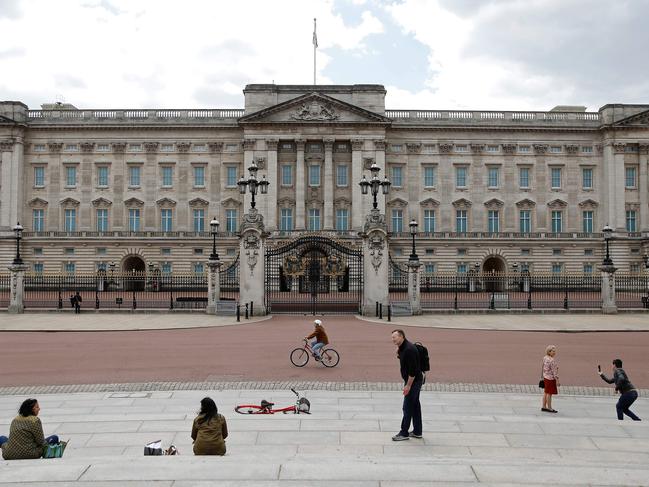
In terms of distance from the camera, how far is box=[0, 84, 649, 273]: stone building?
5934cm

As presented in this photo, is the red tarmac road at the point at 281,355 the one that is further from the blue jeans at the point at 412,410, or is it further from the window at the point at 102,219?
the window at the point at 102,219

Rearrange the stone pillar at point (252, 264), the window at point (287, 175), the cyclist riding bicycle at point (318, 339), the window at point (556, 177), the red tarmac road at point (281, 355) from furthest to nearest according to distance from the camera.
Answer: the window at point (556, 177) → the window at point (287, 175) → the stone pillar at point (252, 264) → the cyclist riding bicycle at point (318, 339) → the red tarmac road at point (281, 355)

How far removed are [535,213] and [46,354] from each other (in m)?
53.4

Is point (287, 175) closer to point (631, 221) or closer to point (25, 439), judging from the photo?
point (631, 221)

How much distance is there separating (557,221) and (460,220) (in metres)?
10.4

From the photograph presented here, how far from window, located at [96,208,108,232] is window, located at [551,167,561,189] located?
48.2 meters

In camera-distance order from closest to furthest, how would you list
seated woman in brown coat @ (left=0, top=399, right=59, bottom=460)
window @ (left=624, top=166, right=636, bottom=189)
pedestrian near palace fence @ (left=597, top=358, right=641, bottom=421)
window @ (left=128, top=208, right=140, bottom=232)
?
seated woman in brown coat @ (left=0, top=399, right=59, bottom=460)
pedestrian near palace fence @ (left=597, top=358, right=641, bottom=421)
window @ (left=624, top=166, right=636, bottom=189)
window @ (left=128, top=208, right=140, bottom=232)

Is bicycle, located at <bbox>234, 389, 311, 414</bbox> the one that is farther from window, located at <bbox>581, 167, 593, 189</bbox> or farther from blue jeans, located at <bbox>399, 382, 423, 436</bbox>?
window, located at <bbox>581, 167, 593, 189</bbox>

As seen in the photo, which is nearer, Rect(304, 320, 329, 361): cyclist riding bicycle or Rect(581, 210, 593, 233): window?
Rect(304, 320, 329, 361): cyclist riding bicycle

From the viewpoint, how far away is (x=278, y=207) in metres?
59.7

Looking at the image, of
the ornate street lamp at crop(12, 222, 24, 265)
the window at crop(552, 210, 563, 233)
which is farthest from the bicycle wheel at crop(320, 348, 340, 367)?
the window at crop(552, 210, 563, 233)

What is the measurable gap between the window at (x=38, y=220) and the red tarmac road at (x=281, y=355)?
132 ft

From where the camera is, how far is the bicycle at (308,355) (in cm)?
1647

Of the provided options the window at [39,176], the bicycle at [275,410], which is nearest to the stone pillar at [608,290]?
the bicycle at [275,410]
